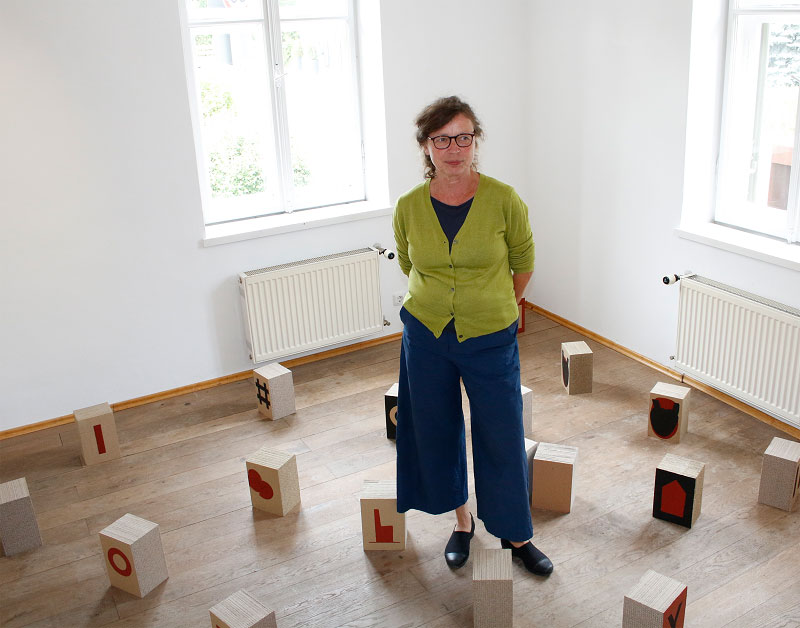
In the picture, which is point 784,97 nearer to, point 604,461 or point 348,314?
point 604,461

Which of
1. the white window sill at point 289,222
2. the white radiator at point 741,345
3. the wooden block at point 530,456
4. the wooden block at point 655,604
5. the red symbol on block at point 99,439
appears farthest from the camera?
the white window sill at point 289,222

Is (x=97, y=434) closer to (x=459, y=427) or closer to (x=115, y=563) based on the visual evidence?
(x=115, y=563)

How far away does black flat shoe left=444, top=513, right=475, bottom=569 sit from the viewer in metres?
2.93

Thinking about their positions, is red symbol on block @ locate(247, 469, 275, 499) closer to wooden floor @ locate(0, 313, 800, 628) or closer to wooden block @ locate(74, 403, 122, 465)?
wooden floor @ locate(0, 313, 800, 628)

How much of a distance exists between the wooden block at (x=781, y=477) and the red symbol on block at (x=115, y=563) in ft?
7.72

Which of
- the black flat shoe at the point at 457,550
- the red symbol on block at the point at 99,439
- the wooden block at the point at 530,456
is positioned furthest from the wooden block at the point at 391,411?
the red symbol on block at the point at 99,439

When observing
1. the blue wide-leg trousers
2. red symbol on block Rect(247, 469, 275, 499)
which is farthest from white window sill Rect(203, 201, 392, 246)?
the blue wide-leg trousers

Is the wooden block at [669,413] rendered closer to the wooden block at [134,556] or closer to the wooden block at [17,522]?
the wooden block at [134,556]

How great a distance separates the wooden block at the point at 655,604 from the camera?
7.82ft

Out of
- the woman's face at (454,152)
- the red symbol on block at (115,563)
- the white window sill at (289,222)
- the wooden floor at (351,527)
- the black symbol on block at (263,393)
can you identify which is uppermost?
the woman's face at (454,152)

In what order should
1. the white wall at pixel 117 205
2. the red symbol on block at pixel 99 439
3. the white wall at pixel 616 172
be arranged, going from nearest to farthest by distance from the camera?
the red symbol on block at pixel 99 439
the white wall at pixel 117 205
the white wall at pixel 616 172

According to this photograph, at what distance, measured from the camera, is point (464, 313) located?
254 cm

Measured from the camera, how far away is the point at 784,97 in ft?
A: 12.1

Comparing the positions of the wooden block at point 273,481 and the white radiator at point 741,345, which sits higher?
the white radiator at point 741,345
